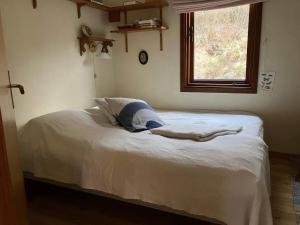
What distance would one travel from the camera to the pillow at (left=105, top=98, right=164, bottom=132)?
2.20 metres

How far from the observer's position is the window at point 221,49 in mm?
2748

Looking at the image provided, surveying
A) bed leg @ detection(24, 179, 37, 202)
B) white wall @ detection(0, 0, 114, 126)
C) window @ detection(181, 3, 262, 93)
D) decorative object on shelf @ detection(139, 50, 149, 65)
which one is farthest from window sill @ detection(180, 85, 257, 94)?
bed leg @ detection(24, 179, 37, 202)

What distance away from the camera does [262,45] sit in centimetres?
270

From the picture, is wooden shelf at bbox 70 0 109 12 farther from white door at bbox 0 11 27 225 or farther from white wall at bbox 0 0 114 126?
white door at bbox 0 11 27 225

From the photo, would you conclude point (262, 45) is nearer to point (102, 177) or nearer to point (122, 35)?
point (122, 35)

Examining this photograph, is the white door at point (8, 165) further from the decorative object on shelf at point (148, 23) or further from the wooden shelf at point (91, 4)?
the decorative object on shelf at point (148, 23)

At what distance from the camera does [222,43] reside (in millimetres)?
2934

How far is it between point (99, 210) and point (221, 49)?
7.32 feet

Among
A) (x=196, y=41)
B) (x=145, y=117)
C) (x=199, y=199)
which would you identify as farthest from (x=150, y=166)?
(x=196, y=41)

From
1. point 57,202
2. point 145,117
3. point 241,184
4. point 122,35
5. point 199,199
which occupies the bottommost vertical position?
point 57,202

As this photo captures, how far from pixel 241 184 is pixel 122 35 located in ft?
8.51

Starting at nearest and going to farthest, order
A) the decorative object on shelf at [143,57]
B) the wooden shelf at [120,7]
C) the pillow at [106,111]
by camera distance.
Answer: the pillow at [106,111] < the wooden shelf at [120,7] < the decorative object on shelf at [143,57]

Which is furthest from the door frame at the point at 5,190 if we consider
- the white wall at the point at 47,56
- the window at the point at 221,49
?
the window at the point at 221,49

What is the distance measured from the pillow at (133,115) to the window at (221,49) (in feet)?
3.25
